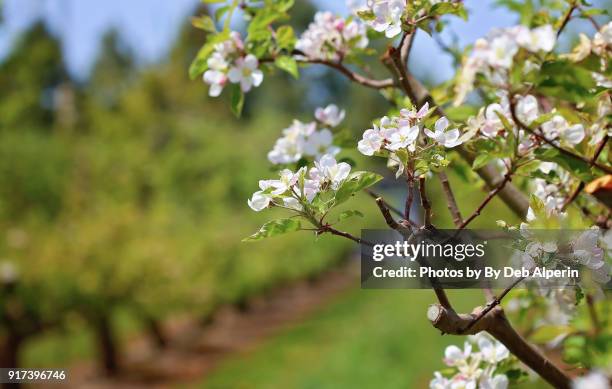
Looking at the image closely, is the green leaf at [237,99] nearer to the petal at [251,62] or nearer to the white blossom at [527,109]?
the petal at [251,62]

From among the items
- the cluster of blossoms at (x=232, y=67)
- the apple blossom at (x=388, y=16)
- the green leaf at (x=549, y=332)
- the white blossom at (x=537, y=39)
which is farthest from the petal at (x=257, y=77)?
the green leaf at (x=549, y=332)

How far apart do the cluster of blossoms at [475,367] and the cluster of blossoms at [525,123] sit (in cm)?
29

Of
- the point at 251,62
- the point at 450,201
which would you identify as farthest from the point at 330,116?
the point at 450,201

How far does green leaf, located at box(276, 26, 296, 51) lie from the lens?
106 cm

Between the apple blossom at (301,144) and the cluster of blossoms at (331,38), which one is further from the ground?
the cluster of blossoms at (331,38)

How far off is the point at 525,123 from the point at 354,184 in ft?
0.67

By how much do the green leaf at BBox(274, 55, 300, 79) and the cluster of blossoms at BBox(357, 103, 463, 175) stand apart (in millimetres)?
337

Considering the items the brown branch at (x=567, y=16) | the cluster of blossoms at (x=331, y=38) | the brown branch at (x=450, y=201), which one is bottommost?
the brown branch at (x=450, y=201)

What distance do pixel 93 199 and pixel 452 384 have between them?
9247mm

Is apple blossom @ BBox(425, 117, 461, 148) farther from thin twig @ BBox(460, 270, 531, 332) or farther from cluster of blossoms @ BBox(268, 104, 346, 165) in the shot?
cluster of blossoms @ BBox(268, 104, 346, 165)

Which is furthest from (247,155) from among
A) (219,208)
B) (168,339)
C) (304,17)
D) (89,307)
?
(304,17)

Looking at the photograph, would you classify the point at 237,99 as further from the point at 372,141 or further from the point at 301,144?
the point at 372,141

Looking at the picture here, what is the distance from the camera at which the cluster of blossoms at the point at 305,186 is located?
2.36ft

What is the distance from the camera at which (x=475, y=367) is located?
891 mm
